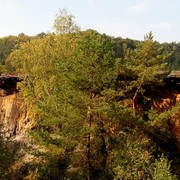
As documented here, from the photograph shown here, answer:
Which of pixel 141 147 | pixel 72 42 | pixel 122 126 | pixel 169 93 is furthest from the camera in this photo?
pixel 72 42

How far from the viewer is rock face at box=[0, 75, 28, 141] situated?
27453 millimetres

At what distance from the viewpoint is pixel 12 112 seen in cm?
2827

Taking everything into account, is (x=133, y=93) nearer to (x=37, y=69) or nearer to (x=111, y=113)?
(x=111, y=113)

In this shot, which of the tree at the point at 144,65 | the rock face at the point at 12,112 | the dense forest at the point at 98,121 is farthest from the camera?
the rock face at the point at 12,112

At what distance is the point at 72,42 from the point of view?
2512 centimetres

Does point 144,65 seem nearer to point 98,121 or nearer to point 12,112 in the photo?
point 98,121

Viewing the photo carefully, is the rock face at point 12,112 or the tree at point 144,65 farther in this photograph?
the rock face at point 12,112

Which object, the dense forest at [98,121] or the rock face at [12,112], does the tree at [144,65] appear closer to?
the dense forest at [98,121]

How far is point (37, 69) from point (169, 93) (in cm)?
935

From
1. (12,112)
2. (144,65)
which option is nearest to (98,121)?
(144,65)

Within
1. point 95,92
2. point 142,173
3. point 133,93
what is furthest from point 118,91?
point 142,173

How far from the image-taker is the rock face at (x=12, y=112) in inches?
1081

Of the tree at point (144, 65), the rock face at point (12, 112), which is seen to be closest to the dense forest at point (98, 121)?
the tree at point (144, 65)

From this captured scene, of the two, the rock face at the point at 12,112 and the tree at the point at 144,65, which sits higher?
the tree at the point at 144,65
